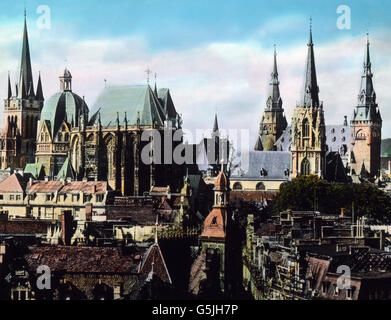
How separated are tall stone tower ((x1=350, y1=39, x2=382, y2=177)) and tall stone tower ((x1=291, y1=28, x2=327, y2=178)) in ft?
49.0

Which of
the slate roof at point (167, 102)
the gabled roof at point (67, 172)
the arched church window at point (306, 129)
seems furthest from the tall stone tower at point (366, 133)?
the gabled roof at point (67, 172)

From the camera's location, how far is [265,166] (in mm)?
124125

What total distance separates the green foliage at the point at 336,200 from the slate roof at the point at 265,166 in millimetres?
29078

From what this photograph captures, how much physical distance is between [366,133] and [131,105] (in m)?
50.8

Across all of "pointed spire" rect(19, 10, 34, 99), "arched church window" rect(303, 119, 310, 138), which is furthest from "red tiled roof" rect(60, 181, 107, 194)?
"arched church window" rect(303, 119, 310, 138)

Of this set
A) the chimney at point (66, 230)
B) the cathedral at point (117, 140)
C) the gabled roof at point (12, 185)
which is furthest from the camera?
the cathedral at point (117, 140)

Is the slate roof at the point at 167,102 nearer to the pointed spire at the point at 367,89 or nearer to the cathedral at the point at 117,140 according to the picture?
the cathedral at the point at 117,140

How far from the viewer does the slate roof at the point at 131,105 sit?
96500mm

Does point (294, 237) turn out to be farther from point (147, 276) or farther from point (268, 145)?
point (268, 145)

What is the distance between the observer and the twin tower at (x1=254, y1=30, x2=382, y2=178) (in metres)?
120

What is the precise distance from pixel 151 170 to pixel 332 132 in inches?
2409

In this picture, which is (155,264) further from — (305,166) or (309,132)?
(309,132)

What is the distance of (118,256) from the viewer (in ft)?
136
